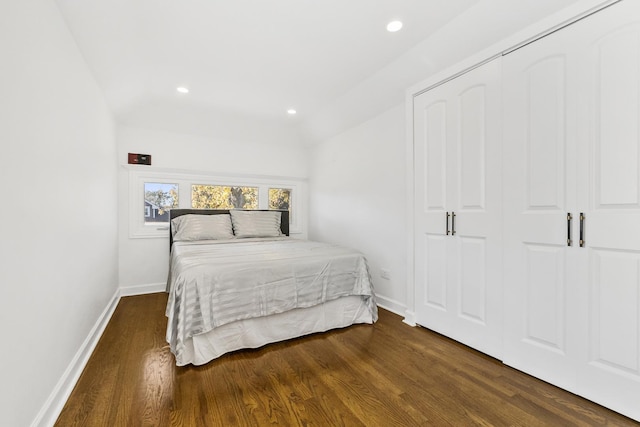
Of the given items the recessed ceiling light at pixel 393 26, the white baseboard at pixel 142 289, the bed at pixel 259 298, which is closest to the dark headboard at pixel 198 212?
the white baseboard at pixel 142 289

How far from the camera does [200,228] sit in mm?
3621

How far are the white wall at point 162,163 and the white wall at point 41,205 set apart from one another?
1.55 m

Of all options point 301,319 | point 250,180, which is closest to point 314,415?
point 301,319

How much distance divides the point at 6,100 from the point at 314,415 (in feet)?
6.30

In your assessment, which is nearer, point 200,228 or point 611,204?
point 611,204

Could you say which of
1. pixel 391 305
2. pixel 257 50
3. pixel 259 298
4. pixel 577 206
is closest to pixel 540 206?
pixel 577 206

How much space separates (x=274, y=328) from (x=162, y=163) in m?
2.86

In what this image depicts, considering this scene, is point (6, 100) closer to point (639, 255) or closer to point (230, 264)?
point (230, 264)

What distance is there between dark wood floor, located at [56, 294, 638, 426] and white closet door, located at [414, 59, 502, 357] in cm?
27

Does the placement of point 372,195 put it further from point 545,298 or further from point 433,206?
point 545,298

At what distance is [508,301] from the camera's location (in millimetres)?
1908

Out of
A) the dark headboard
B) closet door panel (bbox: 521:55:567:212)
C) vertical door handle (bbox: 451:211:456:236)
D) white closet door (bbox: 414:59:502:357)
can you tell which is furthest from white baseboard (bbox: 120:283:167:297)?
closet door panel (bbox: 521:55:567:212)

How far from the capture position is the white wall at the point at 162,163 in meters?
3.59

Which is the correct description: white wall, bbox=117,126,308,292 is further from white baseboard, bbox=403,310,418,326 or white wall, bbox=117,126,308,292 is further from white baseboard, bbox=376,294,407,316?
white baseboard, bbox=403,310,418,326
